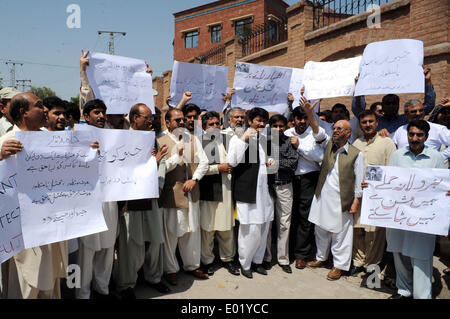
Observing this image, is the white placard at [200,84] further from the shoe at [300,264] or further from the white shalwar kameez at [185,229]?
the shoe at [300,264]

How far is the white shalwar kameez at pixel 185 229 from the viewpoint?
138 inches

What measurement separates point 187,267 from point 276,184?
1.49 meters

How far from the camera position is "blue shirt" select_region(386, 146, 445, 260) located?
3.06 m

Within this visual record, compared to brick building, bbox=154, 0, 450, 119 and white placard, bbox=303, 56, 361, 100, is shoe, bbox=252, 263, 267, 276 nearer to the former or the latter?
white placard, bbox=303, 56, 361, 100

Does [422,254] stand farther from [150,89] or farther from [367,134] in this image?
[150,89]

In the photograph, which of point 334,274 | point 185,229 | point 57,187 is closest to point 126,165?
point 57,187

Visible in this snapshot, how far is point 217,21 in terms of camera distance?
24391mm

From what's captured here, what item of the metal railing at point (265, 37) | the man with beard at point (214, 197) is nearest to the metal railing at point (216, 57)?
the metal railing at point (265, 37)

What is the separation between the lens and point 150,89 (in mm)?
4148

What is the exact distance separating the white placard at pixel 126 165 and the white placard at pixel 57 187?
0.65 feet

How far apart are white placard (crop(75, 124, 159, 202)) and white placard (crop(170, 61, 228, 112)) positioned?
5.87ft

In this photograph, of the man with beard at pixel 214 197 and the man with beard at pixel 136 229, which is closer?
the man with beard at pixel 136 229

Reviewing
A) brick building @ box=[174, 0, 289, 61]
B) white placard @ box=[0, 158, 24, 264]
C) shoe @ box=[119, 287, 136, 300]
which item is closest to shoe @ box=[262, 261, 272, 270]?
shoe @ box=[119, 287, 136, 300]

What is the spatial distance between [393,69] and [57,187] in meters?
3.79
